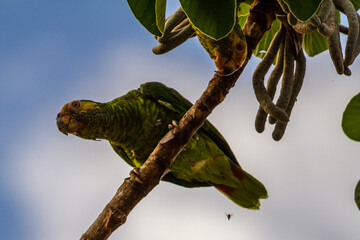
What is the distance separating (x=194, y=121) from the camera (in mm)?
1688

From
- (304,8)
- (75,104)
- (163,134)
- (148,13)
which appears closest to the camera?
(304,8)

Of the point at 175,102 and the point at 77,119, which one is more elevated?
the point at 77,119

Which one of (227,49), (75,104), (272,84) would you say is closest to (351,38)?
(272,84)

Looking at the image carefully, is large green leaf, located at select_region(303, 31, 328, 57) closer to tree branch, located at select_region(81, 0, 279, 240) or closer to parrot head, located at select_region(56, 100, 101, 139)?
tree branch, located at select_region(81, 0, 279, 240)

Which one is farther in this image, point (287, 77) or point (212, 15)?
point (287, 77)

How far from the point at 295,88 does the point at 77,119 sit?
1.19 meters

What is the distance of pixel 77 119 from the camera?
7.69 ft

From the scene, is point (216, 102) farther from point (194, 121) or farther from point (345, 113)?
point (345, 113)


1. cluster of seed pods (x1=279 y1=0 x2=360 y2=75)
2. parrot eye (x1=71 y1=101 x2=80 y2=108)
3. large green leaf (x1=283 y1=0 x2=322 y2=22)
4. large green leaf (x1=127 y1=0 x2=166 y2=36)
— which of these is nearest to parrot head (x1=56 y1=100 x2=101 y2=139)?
parrot eye (x1=71 y1=101 x2=80 y2=108)

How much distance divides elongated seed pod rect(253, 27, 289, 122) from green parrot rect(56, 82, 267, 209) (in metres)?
0.83

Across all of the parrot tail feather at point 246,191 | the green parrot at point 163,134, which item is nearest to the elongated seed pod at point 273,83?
the green parrot at point 163,134

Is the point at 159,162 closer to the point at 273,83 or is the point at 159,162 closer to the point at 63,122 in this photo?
the point at 273,83

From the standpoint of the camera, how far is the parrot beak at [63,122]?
2279 millimetres

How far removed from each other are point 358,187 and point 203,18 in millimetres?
1020
